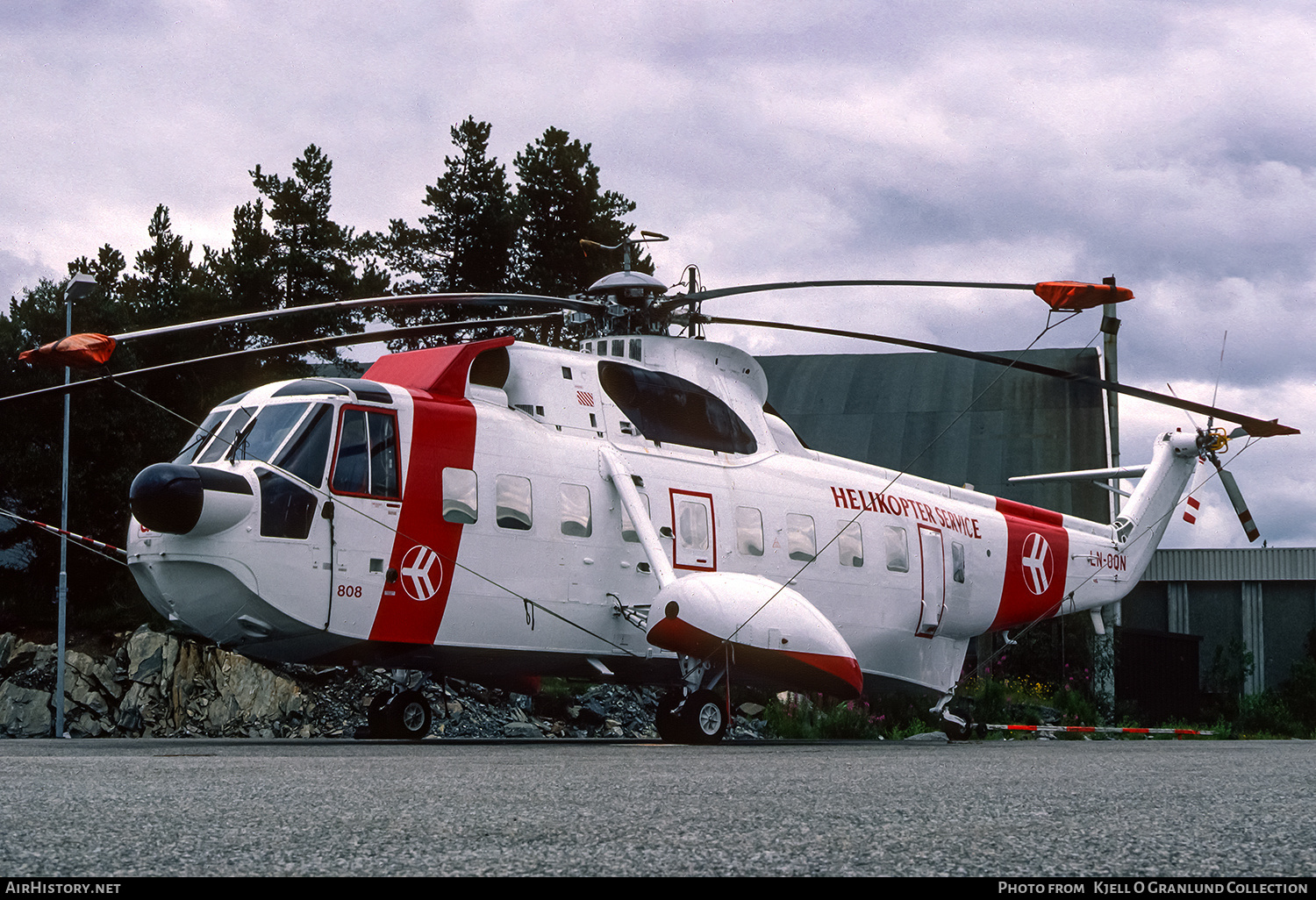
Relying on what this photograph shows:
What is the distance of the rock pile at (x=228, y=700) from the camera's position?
2136 centimetres

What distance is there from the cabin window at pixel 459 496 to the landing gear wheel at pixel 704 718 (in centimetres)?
277

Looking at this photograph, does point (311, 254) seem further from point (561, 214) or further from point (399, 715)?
point (399, 715)

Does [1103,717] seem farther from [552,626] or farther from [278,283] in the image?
[278,283]

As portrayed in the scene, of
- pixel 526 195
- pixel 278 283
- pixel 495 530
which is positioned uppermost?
pixel 526 195

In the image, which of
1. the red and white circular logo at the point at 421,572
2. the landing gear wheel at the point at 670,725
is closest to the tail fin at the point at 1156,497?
the landing gear wheel at the point at 670,725

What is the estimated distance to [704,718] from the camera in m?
12.3

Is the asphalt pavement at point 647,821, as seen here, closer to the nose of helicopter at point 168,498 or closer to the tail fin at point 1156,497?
the nose of helicopter at point 168,498

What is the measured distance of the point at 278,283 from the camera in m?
31.4

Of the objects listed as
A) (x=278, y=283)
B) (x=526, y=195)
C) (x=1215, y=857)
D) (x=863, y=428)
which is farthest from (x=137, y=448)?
(x=1215, y=857)

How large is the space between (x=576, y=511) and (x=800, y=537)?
2.96 m

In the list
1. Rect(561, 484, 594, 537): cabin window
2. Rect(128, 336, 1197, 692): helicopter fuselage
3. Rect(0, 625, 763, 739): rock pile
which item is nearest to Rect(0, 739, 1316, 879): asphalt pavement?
Rect(128, 336, 1197, 692): helicopter fuselage

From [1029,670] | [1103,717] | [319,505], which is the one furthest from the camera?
[1029,670]

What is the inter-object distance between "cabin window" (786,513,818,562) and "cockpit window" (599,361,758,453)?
1004 mm
